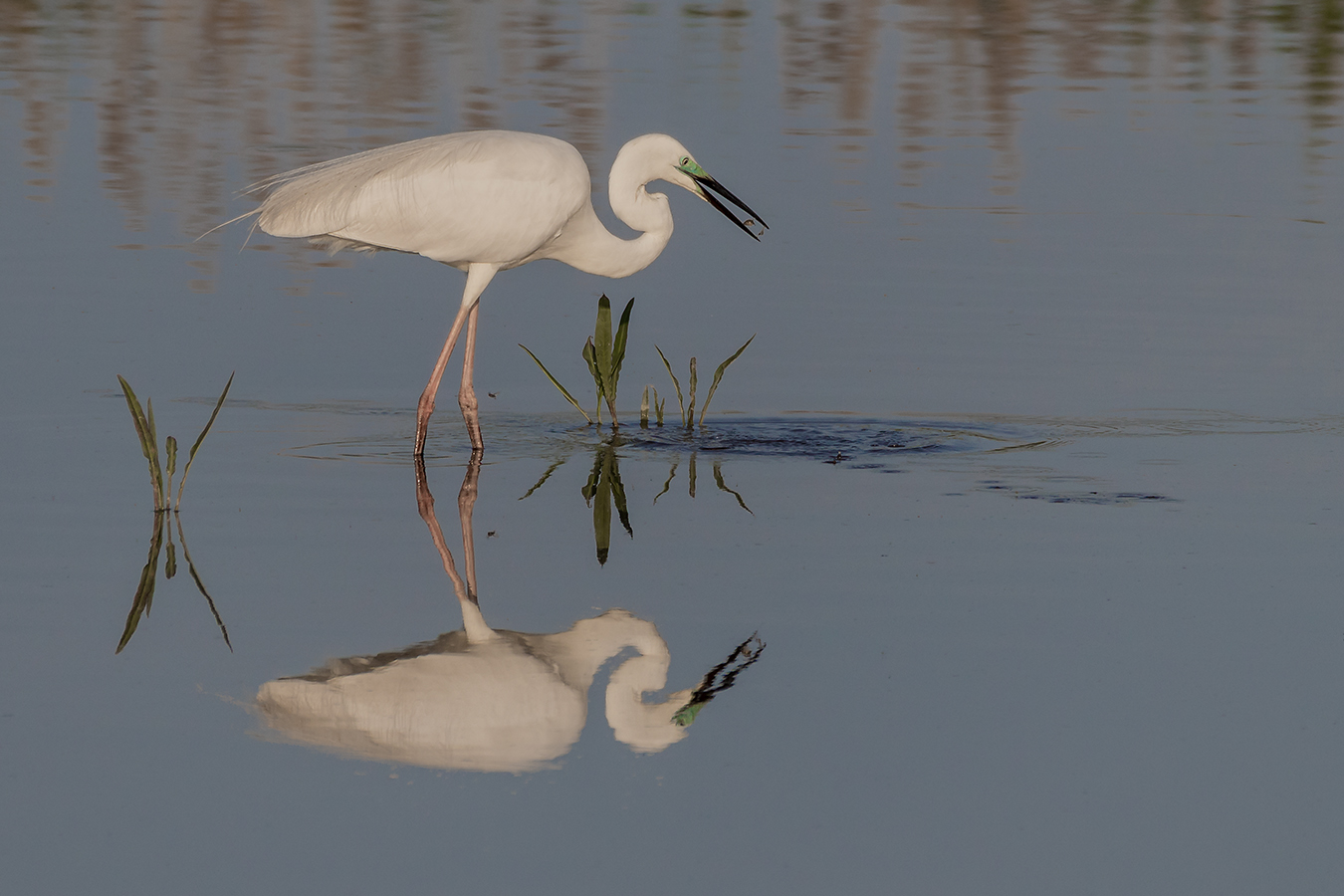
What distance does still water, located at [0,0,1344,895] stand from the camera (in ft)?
14.9

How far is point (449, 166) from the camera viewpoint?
27.4ft

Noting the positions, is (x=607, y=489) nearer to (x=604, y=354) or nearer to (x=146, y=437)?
(x=604, y=354)

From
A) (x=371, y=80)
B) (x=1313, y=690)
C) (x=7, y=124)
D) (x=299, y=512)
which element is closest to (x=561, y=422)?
(x=299, y=512)

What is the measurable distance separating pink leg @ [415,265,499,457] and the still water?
0.13m

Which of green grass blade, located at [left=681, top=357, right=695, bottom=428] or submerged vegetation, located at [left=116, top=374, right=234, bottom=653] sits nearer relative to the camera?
submerged vegetation, located at [left=116, top=374, right=234, bottom=653]

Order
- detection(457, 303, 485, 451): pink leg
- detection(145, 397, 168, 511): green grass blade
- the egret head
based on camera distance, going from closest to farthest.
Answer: detection(145, 397, 168, 511): green grass blade < detection(457, 303, 485, 451): pink leg < the egret head

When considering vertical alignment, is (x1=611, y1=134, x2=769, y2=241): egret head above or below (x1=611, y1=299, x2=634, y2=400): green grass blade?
above

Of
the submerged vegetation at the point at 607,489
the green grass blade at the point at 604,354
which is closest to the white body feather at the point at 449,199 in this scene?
the green grass blade at the point at 604,354

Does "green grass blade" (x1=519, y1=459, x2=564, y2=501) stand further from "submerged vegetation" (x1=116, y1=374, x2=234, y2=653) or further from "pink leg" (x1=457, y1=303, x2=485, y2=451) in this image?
"submerged vegetation" (x1=116, y1=374, x2=234, y2=653)

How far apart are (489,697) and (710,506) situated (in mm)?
2207

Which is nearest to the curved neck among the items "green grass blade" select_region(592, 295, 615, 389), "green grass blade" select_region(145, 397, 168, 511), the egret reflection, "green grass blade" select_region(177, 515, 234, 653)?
"green grass blade" select_region(592, 295, 615, 389)

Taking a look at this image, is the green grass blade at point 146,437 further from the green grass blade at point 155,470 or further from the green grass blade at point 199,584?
the green grass blade at point 199,584

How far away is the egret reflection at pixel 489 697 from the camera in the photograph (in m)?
4.85

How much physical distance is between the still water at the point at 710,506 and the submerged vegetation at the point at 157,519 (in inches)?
1.5
